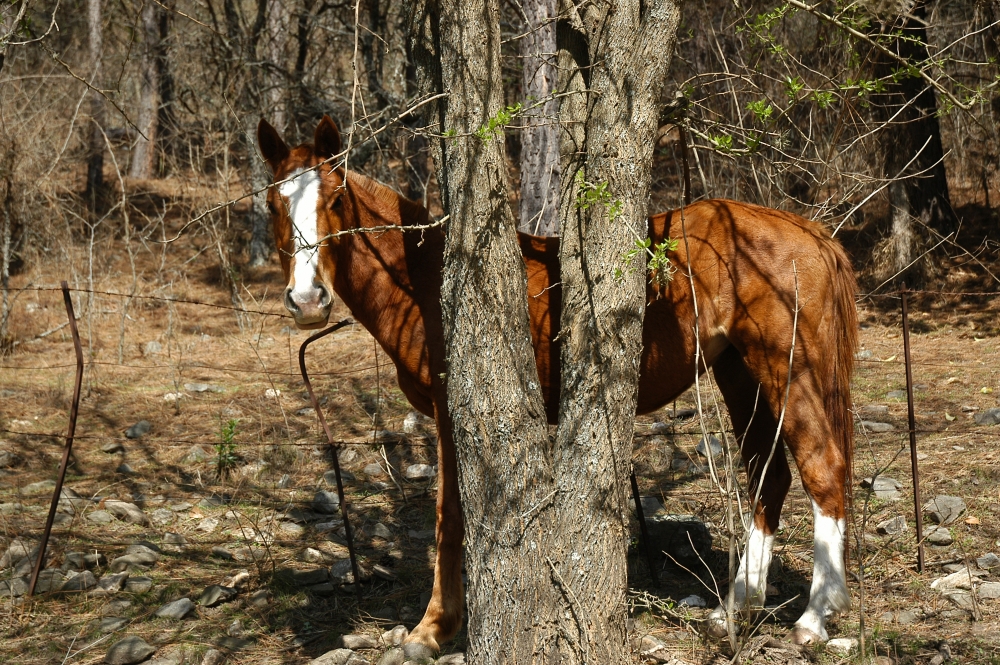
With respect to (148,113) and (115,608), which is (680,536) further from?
(148,113)

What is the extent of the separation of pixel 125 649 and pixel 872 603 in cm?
392

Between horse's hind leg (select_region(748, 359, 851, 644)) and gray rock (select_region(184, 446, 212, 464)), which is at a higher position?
horse's hind leg (select_region(748, 359, 851, 644))

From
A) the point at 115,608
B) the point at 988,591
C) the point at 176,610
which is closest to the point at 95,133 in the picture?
the point at 115,608

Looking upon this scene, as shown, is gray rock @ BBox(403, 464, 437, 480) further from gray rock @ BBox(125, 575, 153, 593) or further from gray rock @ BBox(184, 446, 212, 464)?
gray rock @ BBox(125, 575, 153, 593)

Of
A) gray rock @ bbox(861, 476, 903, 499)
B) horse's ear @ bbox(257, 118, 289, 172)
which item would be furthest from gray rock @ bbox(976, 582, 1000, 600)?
horse's ear @ bbox(257, 118, 289, 172)

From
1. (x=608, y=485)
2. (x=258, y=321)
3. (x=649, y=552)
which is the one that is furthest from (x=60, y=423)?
(x=608, y=485)

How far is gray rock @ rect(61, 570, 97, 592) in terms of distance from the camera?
203 inches

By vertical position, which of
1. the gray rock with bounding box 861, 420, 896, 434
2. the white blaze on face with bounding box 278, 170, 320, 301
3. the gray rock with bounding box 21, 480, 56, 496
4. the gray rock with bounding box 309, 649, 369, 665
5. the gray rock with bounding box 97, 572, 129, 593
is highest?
the white blaze on face with bounding box 278, 170, 320, 301

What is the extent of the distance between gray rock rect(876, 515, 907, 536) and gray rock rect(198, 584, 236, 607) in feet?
13.3

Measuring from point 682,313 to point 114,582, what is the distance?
12.1ft

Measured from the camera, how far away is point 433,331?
15.3 ft

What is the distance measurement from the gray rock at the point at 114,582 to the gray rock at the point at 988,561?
5026 mm

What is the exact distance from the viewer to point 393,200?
16.3ft

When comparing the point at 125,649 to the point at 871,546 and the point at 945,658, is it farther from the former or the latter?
the point at 871,546
